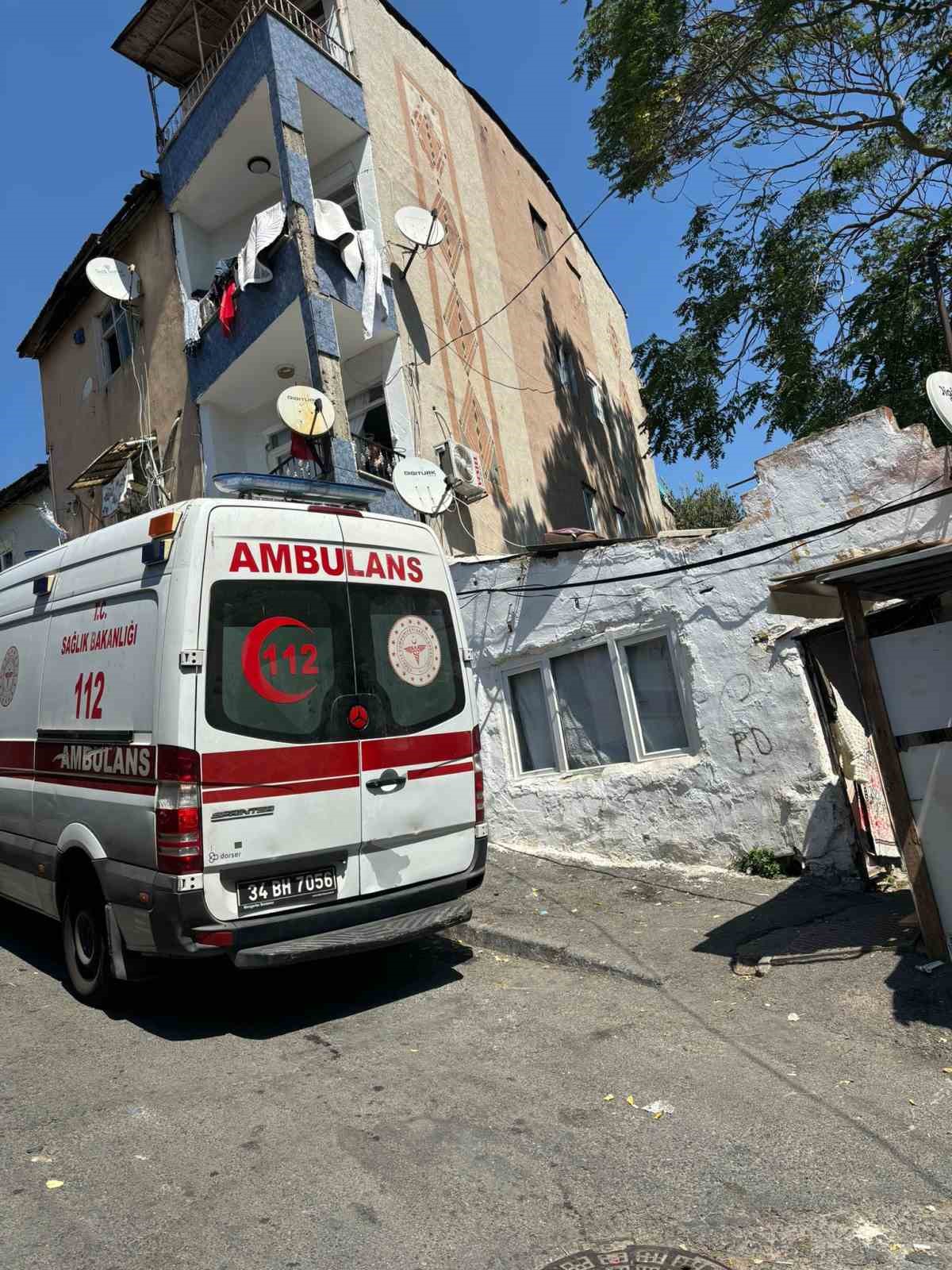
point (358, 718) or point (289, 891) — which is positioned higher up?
point (358, 718)

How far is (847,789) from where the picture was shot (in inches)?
270

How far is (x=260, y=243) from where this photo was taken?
37.5 feet

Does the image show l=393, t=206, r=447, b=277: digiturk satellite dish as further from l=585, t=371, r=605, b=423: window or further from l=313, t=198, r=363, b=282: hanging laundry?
l=585, t=371, r=605, b=423: window

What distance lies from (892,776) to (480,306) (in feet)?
37.9

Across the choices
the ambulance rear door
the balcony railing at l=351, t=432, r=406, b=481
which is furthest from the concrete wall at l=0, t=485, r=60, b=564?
the ambulance rear door

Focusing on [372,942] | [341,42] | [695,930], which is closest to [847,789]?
[695,930]

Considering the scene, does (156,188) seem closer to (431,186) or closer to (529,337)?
(431,186)

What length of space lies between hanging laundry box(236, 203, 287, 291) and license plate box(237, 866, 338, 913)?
9144 millimetres

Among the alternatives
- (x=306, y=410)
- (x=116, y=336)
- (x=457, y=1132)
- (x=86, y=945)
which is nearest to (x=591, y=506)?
(x=306, y=410)

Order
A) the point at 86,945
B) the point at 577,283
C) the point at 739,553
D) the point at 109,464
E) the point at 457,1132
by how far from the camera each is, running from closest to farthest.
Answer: the point at 457,1132
the point at 86,945
the point at 739,553
the point at 109,464
the point at 577,283

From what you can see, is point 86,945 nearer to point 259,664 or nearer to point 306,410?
point 259,664

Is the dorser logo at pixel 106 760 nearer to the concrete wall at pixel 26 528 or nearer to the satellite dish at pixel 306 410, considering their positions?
the satellite dish at pixel 306 410

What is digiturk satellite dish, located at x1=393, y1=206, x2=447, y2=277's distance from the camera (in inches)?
467

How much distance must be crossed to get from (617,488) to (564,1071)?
16917mm
